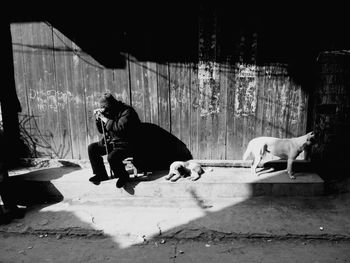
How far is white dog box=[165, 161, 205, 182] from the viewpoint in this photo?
5777mm

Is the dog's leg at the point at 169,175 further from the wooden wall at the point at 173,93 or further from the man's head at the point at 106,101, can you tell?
the man's head at the point at 106,101

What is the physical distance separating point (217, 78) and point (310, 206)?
108 inches

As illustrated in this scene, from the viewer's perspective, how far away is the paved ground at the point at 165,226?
4277mm

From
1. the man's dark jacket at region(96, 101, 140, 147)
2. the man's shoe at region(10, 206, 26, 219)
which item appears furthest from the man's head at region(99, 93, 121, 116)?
the man's shoe at region(10, 206, 26, 219)

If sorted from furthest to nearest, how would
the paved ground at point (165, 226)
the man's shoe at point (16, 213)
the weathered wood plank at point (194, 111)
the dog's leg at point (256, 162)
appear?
1. the weathered wood plank at point (194, 111)
2. the dog's leg at point (256, 162)
3. the man's shoe at point (16, 213)
4. the paved ground at point (165, 226)

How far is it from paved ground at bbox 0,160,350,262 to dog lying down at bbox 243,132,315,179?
2.32 feet

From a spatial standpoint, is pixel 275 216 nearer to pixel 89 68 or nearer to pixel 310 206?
pixel 310 206

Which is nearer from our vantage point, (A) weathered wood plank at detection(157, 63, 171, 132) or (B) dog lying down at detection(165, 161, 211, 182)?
(B) dog lying down at detection(165, 161, 211, 182)

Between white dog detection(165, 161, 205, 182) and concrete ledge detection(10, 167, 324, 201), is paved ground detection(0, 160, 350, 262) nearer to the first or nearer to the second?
concrete ledge detection(10, 167, 324, 201)

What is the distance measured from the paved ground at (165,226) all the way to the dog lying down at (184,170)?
0.97 ft

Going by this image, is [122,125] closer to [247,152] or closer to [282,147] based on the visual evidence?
[247,152]

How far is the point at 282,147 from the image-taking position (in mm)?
5617

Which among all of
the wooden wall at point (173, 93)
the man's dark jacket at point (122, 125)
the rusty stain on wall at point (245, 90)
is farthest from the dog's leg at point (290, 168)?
the man's dark jacket at point (122, 125)

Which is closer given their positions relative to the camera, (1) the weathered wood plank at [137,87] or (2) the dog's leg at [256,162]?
(2) the dog's leg at [256,162]
